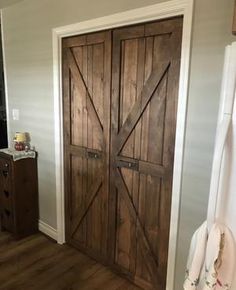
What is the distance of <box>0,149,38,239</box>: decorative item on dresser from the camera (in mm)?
2605

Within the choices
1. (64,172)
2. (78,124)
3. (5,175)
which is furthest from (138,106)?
(5,175)

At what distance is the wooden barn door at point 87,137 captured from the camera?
211 centimetres

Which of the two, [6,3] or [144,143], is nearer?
[144,143]

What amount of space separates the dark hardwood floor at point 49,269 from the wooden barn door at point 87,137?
0.15 meters

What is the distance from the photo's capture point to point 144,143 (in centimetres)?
192

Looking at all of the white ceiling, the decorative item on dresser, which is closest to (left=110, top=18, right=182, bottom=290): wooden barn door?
the decorative item on dresser

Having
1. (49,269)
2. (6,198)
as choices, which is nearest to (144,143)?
(49,269)

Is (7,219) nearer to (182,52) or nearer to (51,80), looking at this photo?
(51,80)

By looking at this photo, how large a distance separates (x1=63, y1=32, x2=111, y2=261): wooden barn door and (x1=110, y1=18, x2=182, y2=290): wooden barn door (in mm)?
105

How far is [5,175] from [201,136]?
206 cm

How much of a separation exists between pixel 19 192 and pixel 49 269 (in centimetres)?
84

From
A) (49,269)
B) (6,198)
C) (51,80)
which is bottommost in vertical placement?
(49,269)

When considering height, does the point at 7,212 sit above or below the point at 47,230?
above

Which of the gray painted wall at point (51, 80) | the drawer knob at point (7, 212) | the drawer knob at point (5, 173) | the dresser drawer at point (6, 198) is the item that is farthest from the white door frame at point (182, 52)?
the drawer knob at point (7, 212)
